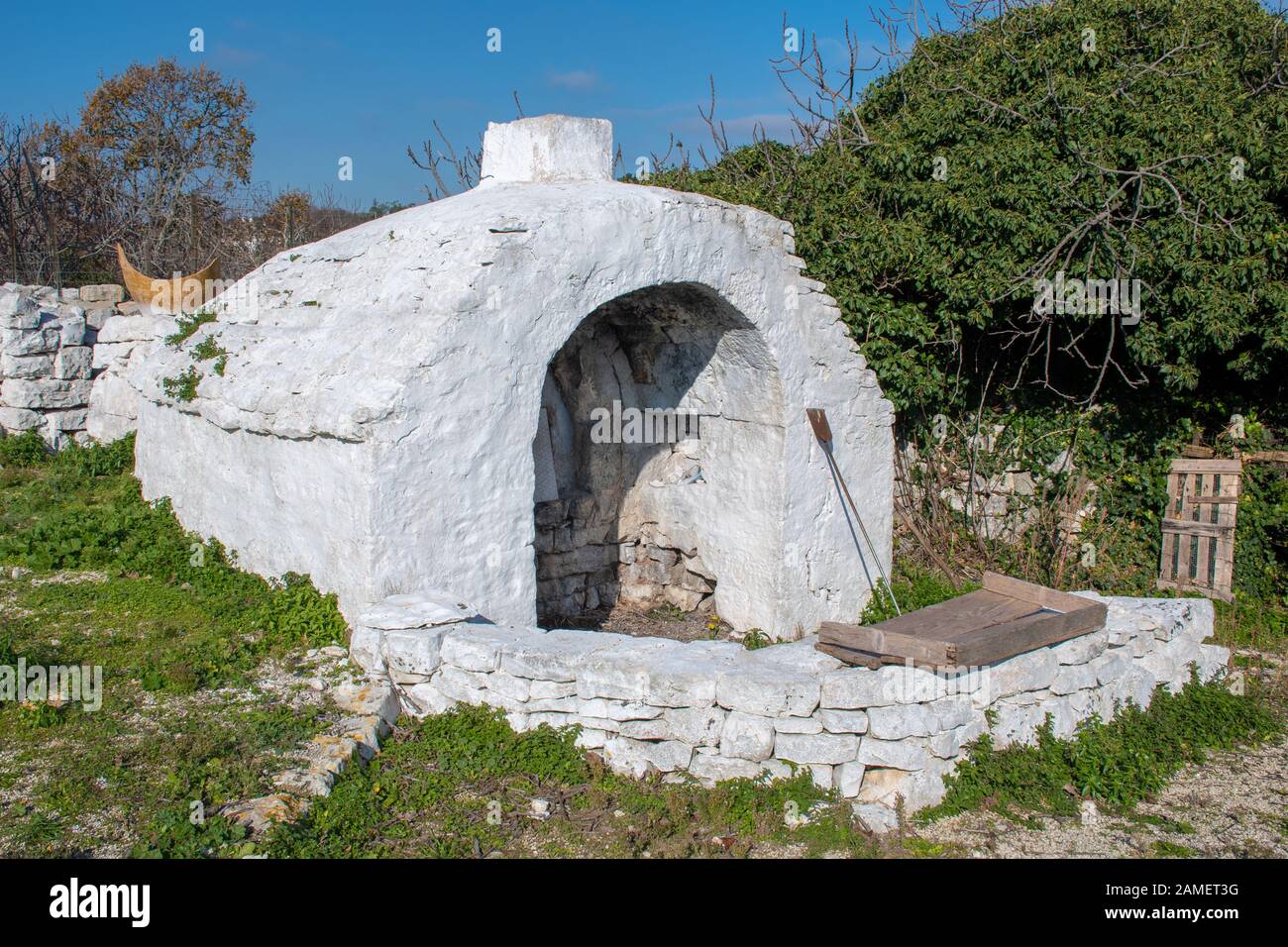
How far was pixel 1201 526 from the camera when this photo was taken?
308 inches

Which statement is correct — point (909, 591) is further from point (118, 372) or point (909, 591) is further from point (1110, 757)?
point (118, 372)

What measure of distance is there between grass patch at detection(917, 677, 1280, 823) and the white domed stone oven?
8.73 ft

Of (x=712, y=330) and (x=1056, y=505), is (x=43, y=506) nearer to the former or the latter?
(x=712, y=330)

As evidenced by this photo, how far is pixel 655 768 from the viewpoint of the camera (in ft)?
15.9

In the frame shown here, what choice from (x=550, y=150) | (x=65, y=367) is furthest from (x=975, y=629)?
(x=65, y=367)

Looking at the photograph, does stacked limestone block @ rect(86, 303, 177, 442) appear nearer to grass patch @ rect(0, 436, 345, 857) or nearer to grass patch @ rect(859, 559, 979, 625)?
grass patch @ rect(0, 436, 345, 857)

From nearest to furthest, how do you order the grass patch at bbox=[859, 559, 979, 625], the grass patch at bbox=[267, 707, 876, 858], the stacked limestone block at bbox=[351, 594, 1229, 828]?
the grass patch at bbox=[267, 707, 876, 858]
the stacked limestone block at bbox=[351, 594, 1229, 828]
the grass patch at bbox=[859, 559, 979, 625]

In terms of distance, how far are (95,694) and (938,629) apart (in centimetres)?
453

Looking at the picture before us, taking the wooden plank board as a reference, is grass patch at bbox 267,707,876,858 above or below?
below

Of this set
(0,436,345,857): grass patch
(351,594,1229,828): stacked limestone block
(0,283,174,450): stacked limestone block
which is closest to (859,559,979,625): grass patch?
(351,594,1229,828): stacked limestone block

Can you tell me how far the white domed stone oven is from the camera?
5.73 meters

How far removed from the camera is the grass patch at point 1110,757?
4934 millimetres

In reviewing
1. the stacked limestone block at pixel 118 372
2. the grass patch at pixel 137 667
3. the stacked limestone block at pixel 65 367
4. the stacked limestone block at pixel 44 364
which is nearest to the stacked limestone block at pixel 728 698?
the grass patch at pixel 137 667

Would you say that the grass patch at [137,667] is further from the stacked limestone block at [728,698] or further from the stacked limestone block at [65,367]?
the stacked limestone block at [65,367]
